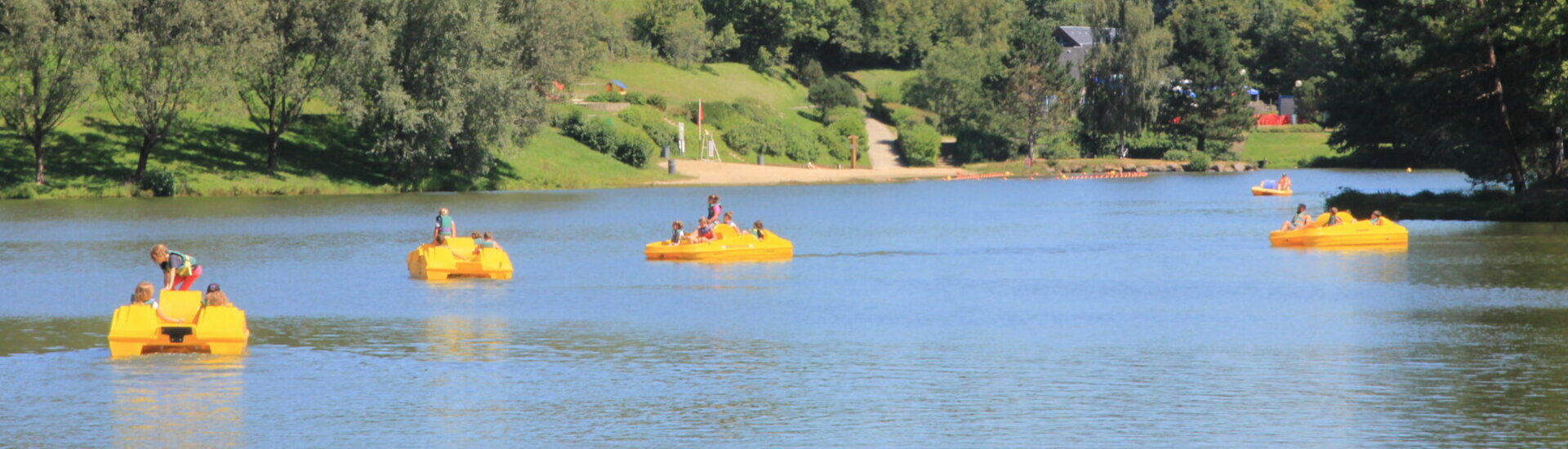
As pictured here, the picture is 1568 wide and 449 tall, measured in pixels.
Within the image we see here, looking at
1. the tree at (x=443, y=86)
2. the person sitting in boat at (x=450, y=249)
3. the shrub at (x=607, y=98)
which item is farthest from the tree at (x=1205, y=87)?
the person sitting in boat at (x=450, y=249)

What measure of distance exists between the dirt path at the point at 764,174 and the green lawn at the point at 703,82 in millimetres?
12779

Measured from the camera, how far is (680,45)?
128500 mm

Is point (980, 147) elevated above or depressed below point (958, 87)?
below

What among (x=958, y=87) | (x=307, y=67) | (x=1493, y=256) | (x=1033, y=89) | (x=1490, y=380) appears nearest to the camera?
(x=1490, y=380)

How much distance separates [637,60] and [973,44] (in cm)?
3476

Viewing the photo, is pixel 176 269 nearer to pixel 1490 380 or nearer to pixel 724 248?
pixel 724 248

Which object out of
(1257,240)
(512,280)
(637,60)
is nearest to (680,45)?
(637,60)

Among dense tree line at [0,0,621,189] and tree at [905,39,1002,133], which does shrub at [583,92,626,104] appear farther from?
tree at [905,39,1002,133]

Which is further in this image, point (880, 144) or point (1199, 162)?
point (880, 144)

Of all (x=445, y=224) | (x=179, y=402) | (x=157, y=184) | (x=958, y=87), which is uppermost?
(x=958, y=87)

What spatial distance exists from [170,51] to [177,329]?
54.9 metres

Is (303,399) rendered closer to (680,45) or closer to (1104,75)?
(1104,75)

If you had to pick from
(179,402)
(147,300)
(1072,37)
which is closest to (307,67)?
(147,300)

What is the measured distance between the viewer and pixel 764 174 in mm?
103000
